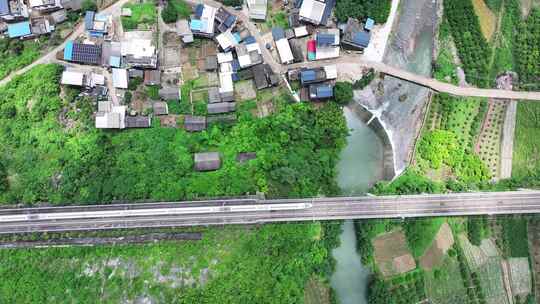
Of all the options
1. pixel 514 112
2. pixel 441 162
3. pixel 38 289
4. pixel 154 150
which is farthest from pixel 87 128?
pixel 514 112

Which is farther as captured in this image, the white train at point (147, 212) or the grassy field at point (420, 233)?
the grassy field at point (420, 233)

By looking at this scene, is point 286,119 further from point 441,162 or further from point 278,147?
point 441,162

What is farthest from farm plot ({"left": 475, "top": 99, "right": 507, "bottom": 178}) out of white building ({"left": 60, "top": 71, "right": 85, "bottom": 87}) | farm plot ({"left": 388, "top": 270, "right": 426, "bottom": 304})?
white building ({"left": 60, "top": 71, "right": 85, "bottom": 87})

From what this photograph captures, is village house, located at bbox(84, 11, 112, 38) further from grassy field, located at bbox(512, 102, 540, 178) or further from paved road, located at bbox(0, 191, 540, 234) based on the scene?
grassy field, located at bbox(512, 102, 540, 178)

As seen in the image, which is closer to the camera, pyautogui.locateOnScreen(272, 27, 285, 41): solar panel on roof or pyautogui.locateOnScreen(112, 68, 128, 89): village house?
pyautogui.locateOnScreen(112, 68, 128, 89): village house

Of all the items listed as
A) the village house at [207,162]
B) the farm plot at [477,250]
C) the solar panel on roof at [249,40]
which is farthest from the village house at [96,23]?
the farm plot at [477,250]

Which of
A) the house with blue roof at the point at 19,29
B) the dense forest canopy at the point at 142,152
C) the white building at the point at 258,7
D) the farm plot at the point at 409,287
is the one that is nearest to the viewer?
the farm plot at the point at 409,287

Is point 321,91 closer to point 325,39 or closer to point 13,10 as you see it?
point 325,39

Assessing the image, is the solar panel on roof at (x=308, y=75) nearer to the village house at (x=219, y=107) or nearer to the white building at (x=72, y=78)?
the village house at (x=219, y=107)
